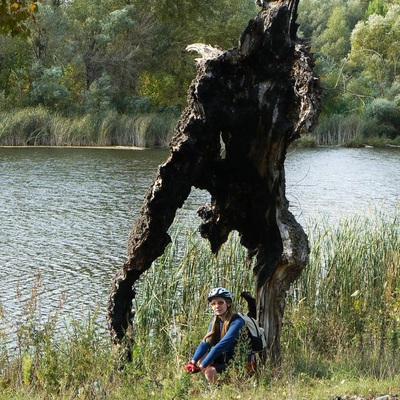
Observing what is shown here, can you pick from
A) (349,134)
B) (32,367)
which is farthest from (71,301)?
(349,134)

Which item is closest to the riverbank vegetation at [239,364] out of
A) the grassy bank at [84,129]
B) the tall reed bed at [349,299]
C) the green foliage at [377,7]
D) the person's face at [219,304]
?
the tall reed bed at [349,299]

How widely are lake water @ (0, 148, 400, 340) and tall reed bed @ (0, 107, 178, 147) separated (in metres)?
2.26

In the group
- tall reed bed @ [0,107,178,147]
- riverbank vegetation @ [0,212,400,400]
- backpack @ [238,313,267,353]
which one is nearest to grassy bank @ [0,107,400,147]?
tall reed bed @ [0,107,178,147]

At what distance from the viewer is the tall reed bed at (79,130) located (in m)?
33.0

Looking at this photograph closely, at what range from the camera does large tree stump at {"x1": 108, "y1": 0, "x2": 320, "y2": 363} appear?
6027 mm

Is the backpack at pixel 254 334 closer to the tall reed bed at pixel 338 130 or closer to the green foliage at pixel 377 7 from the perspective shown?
the tall reed bed at pixel 338 130

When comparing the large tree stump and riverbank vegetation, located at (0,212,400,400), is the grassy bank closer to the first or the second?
riverbank vegetation, located at (0,212,400,400)

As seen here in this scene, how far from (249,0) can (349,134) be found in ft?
42.7

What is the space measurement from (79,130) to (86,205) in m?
16.3

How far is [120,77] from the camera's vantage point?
42469mm

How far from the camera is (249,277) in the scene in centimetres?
857

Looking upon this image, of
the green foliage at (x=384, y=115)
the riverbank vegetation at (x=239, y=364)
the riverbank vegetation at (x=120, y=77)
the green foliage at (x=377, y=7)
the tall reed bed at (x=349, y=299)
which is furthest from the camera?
the green foliage at (x=377, y=7)

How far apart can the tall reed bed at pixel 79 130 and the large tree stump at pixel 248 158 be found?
27.0 m

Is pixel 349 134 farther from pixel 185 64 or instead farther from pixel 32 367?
pixel 32 367
